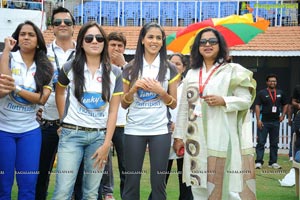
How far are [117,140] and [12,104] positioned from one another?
175cm

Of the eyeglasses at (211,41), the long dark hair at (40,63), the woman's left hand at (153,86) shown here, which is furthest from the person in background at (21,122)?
the eyeglasses at (211,41)

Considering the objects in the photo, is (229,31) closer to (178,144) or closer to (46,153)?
(178,144)

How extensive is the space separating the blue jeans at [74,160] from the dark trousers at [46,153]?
2.67ft

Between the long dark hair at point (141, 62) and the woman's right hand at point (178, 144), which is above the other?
the long dark hair at point (141, 62)

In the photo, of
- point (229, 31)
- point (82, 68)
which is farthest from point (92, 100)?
point (229, 31)

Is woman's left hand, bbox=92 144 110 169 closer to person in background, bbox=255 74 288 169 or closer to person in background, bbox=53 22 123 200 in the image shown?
person in background, bbox=53 22 123 200

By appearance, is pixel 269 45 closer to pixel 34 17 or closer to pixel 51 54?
pixel 34 17

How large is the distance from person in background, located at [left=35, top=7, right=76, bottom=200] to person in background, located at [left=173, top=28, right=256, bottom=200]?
1.36m

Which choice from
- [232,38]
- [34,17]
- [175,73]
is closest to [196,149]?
[175,73]

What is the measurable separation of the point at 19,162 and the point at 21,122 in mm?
386

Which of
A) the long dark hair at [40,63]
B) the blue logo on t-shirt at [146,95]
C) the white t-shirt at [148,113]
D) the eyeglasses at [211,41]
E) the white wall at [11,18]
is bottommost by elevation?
the white t-shirt at [148,113]

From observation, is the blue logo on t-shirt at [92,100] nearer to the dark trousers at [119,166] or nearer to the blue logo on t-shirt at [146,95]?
the blue logo on t-shirt at [146,95]

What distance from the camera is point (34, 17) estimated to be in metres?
18.4

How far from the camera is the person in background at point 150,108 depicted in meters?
5.16
